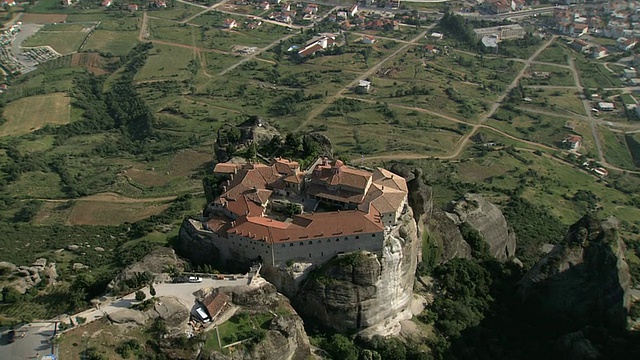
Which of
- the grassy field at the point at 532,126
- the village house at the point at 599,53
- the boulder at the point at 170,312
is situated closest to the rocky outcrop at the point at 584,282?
the boulder at the point at 170,312

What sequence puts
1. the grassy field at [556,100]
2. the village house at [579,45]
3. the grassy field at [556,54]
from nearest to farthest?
the grassy field at [556,100], the grassy field at [556,54], the village house at [579,45]

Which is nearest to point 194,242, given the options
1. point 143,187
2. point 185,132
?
point 143,187

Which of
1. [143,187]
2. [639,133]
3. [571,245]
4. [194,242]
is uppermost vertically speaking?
[194,242]

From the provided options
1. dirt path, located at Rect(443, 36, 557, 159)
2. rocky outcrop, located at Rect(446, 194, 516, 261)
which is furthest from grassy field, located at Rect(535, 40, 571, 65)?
rocky outcrop, located at Rect(446, 194, 516, 261)

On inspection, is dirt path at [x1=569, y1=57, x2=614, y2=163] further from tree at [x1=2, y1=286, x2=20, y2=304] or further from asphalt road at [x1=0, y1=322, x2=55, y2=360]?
asphalt road at [x1=0, y1=322, x2=55, y2=360]

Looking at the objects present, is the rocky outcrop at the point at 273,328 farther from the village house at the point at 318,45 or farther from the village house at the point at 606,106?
the village house at the point at 318,45

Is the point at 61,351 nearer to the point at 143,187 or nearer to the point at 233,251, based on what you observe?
the point at 233,251
